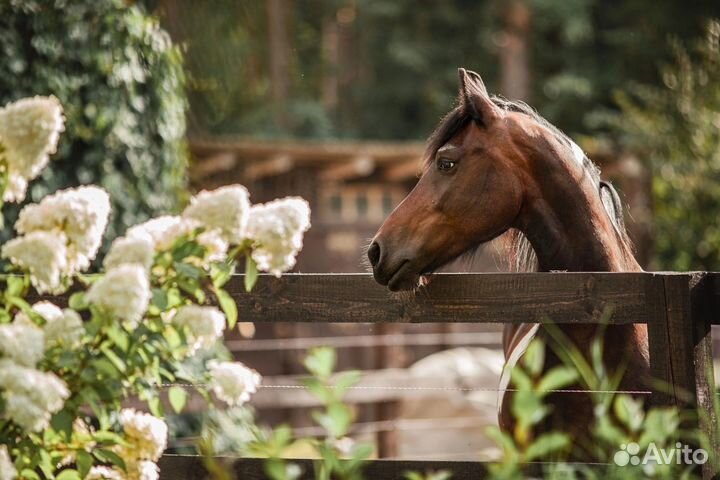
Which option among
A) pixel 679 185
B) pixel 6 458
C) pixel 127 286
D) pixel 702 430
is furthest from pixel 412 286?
pixel 679 185

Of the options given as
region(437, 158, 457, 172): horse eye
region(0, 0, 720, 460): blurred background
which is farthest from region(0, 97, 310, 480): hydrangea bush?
region(0, 0, 720, 460): blurred background

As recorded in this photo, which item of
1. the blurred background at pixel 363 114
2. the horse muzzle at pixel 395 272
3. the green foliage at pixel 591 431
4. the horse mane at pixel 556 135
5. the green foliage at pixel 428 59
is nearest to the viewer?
the green foliage at pixel 591 431

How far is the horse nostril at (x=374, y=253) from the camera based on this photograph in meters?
3.36

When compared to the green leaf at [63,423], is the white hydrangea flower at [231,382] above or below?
below

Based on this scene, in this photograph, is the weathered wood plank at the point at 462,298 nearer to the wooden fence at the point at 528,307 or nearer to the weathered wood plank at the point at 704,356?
the wooden fence at the point at 528,307

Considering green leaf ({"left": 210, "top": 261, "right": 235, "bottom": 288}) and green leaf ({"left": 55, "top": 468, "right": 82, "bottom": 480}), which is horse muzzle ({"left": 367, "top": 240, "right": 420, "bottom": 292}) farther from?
green leaf ({"left": 55, "top": 468, "right": 82, "bottom": 480})

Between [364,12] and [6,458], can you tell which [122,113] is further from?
[364,12]

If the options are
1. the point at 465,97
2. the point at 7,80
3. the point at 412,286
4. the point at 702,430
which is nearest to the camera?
the point at 702,430

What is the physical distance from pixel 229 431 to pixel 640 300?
14.6ft

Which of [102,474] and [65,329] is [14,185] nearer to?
[65,329]

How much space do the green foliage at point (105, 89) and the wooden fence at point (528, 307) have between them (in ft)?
10.3

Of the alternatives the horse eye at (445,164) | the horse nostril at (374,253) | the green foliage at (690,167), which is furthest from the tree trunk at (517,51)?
the horse nostril at (374,253)

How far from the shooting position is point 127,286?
218 centimetres

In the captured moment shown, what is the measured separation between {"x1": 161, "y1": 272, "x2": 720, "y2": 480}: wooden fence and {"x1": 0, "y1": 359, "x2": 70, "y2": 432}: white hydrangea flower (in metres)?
1.17
